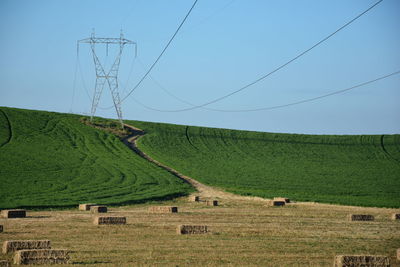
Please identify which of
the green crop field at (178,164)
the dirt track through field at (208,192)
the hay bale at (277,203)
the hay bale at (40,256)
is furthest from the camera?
the green crop field at (178,164)

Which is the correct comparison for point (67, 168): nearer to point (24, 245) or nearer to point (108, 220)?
point (108, 220)

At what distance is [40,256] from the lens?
19391 millimetres

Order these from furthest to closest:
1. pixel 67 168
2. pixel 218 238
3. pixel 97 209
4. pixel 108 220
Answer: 1. pixel 67 168
2. pixel 97 209
3. pixel 108 220
4. pixel 218 238

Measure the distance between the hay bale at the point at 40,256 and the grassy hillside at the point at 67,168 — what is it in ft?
89.4

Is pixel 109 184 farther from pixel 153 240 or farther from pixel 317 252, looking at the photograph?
pixel 317 252

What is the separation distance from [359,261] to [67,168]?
51279 mm

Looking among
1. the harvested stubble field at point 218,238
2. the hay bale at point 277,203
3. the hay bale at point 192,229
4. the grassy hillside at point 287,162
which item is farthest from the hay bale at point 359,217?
the grassy hillside at point 287,162

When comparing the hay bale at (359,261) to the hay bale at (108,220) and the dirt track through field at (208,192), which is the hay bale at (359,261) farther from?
the dirt track through field at (208,192)

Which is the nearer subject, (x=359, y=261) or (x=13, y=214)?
(x=359, y=261)

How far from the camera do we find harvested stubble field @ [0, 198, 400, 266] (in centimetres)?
2148

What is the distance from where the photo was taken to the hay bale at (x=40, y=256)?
1917 centimetres

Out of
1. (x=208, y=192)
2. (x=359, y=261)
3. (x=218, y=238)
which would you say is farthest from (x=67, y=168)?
(x=359, y=261)

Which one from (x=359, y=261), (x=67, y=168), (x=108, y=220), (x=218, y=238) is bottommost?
(x=359, y=261)

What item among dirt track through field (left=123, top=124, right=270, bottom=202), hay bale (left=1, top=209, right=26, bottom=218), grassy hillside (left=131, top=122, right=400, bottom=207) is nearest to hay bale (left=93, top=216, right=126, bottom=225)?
hay bale (left=1, top=209, right=26, bottom=218)
